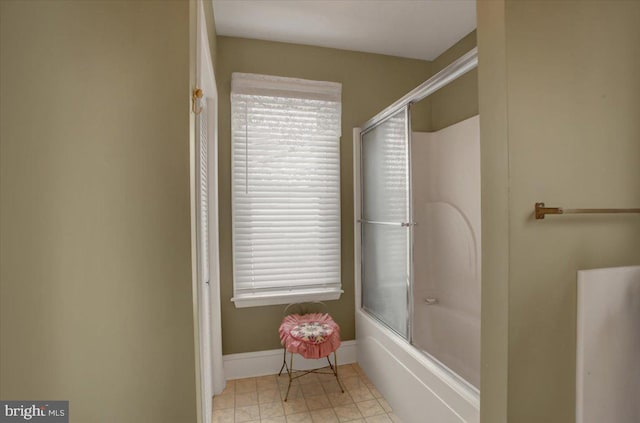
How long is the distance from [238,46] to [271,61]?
0.26 metres

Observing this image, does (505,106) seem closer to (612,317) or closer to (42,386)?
(612,317)

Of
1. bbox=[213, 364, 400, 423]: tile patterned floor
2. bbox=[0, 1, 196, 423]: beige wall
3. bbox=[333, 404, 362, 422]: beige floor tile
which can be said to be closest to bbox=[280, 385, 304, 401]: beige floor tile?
bbox=[213, 364, 400, 423]: tile patterned floor

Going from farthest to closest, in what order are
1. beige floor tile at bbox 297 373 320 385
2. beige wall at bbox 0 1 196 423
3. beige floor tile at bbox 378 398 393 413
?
beige floor tile at bbox 297 373 320 385 → beige floor tile at bbox 378 398 393 413 → beige wall at bbox 0 1 196 423

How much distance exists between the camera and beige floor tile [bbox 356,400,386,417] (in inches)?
76.3

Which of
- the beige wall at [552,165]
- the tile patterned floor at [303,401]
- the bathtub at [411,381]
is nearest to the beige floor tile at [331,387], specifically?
the tile patterned floor at [303,401]

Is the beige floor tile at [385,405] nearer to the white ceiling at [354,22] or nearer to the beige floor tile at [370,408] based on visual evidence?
the beige floor tile at [370,408]

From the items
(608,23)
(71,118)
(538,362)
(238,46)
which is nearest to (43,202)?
(71,118)

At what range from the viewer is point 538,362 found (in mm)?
1100

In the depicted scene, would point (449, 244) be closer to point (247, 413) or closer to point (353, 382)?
point (353, 382)

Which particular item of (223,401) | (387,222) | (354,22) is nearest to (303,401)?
(223,401)

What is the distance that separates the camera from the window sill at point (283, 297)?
234 centimetres

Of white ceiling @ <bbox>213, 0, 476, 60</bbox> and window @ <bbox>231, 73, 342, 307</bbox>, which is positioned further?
window @ <bbox>231, 73, 342, 307</bbox>

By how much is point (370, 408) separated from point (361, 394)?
15 cm

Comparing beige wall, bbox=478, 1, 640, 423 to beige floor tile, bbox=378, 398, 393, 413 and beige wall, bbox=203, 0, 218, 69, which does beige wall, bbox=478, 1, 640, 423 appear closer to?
beige floor tile, bbox=378, 398, 393, 413
